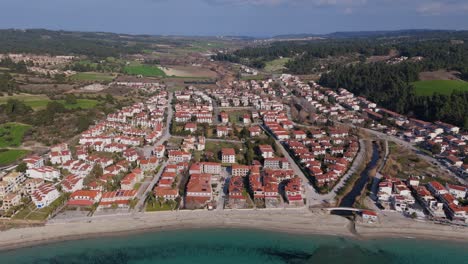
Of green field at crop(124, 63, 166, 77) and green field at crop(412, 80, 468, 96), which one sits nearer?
green field at crop(412, 80, 468, 96)

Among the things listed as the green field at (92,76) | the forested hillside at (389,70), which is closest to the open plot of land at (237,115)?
the forested hillside at (389,70)

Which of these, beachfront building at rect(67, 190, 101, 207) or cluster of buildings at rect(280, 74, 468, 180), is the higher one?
cluster of buildings at rect(280, 74, 468, 180)

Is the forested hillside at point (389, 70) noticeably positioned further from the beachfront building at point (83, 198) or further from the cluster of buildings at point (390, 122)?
the beachfront building at point (83, 198)

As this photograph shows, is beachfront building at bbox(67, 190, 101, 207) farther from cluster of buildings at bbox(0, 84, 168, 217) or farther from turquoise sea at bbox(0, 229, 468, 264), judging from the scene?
turquoise sea at bbox(0, 229, 468, 264)

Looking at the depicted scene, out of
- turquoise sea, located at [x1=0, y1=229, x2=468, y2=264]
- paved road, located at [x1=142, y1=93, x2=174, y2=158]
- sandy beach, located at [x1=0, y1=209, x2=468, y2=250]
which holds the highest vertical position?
paved road, located at [x1=142, y1=93, x2=174, y2=158]

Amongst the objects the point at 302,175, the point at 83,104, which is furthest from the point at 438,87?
the point at 83,104

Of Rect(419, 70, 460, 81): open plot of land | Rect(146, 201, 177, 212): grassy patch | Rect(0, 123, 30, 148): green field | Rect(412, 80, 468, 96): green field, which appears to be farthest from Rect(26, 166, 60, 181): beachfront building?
Rect(419, 70, 460, 81): open plot of land
